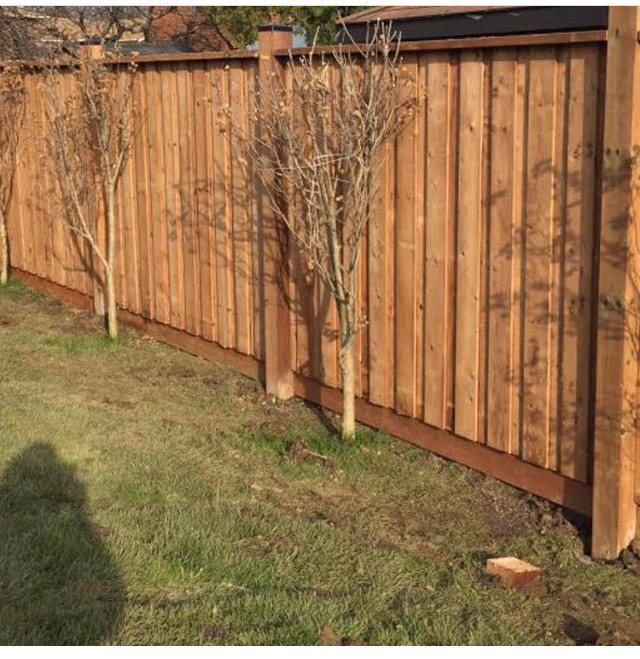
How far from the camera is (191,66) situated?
7.47 m

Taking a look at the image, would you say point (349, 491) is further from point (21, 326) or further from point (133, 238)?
point (21, 326)

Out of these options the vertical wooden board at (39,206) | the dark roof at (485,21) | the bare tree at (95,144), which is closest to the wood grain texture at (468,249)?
the bare tree at (95,144)

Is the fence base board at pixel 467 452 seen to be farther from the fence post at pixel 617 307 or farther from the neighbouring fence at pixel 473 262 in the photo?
the fence post at pixel 617 307

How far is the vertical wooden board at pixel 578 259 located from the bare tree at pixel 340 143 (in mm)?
1105

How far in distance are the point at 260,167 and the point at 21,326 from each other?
341cm

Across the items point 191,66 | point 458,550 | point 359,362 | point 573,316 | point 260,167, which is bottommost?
point 458,550

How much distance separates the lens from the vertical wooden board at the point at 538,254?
4.75 metres

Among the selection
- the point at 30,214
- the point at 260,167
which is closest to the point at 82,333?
the point at 30,214

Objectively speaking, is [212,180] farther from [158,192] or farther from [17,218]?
[17,218]

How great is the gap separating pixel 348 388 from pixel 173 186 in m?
2.64

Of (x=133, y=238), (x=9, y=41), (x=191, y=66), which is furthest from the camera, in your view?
(x=9, y=41)

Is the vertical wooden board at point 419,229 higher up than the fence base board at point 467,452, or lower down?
higher up

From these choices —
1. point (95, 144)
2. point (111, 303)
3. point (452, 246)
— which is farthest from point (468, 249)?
point (95, 144)

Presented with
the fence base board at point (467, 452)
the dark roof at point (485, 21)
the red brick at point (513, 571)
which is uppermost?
the dark roof at point (485, 21)
